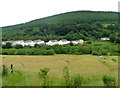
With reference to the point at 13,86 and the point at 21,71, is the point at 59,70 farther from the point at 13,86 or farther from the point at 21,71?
the point at 13,86

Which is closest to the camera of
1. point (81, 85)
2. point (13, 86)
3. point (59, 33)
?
point (13, 86)

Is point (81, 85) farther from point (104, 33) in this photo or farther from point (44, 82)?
point (104, 33)

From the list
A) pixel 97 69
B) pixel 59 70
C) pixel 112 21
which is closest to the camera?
pixel 59 70

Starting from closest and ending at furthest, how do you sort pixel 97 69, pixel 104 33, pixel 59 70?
pixel 59 70 < pixel 97 69 < pixel 104 33

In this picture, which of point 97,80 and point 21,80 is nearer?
point 21,80

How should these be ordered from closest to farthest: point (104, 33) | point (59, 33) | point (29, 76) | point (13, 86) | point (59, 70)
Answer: point (13, 86)
point (29, 76)
point (59, 70)
point (104, 33)
point (59, 33)

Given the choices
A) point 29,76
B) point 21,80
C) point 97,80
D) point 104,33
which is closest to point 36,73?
point 29,76

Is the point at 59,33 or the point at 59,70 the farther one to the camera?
the point at 59,33

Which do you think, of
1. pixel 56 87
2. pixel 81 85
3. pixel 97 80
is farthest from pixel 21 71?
pixel 97 80
